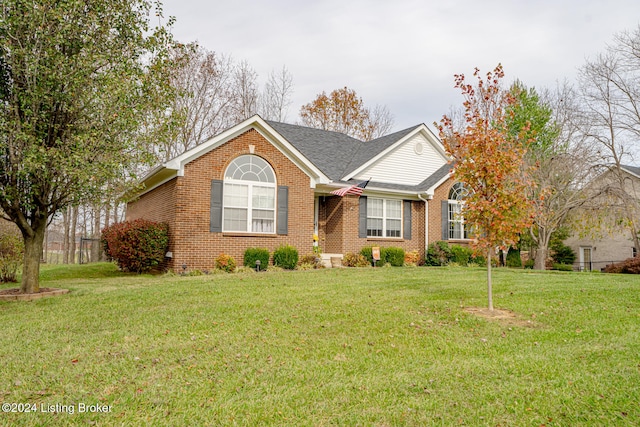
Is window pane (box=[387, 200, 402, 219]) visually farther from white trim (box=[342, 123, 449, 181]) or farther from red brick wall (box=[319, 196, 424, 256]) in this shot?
white trim (box=[342, 123, 449, 181])

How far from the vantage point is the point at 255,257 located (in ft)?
46.8

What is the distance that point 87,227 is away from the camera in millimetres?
33719

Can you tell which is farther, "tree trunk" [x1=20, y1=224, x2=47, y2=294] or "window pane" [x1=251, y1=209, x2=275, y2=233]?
"window pane" [x1=251, y1=209, x2=275, y2=233]

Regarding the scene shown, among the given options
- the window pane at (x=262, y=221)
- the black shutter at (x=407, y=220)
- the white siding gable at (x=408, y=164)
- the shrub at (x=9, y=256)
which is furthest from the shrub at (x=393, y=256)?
the shrub at (x=9, y=256)

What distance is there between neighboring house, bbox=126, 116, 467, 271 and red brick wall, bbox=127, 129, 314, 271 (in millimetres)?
31

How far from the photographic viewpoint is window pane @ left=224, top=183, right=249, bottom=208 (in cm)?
1436

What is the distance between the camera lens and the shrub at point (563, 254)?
29.5 metres

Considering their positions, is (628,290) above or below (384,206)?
below

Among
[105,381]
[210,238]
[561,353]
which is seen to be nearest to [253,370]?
[105,381]

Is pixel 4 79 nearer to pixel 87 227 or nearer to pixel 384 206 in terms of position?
pixel 384 206

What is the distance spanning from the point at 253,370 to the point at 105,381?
57.2 inches

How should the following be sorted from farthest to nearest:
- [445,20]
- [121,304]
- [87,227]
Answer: [87,227], [445,20], [121,304]

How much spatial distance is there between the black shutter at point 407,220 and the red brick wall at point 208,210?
4.59 meters

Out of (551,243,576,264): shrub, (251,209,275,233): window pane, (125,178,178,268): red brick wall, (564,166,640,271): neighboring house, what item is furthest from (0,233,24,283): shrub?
(551,243,576,264): shrub
